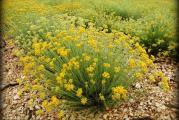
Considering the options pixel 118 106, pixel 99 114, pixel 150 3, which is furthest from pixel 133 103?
pixel 150 3

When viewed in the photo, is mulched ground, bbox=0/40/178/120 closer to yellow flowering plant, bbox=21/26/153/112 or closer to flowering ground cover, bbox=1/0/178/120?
flowering ground cover, bbox=1/0/178/120

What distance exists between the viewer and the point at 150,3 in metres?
7.38

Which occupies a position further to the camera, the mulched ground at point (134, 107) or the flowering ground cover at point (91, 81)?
the mulched ground at point (134, 107)

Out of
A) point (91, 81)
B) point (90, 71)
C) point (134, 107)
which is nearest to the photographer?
point (91, 81)

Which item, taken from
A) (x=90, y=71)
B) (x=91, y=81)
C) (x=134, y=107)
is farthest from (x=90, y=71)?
(x=134, y=107)

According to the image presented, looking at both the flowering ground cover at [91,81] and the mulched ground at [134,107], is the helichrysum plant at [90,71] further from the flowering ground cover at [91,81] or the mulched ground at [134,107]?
the mulched ground at [134,107]

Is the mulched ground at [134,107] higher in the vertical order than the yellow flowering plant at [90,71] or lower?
lower

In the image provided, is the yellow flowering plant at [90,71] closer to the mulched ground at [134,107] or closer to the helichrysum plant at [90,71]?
the helichrysum plant at [90,71]

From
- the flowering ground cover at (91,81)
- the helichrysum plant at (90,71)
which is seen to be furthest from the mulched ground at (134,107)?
the helichrysum plant at (90,71)

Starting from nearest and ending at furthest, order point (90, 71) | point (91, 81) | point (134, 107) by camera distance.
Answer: point (91, 81)
point (90, 71)
point (134, 107)

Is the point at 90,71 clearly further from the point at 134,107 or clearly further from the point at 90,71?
the point at 134,107

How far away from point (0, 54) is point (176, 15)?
2.92m

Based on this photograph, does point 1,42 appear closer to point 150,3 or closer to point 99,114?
point 99,114

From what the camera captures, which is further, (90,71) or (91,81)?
(90,71)
